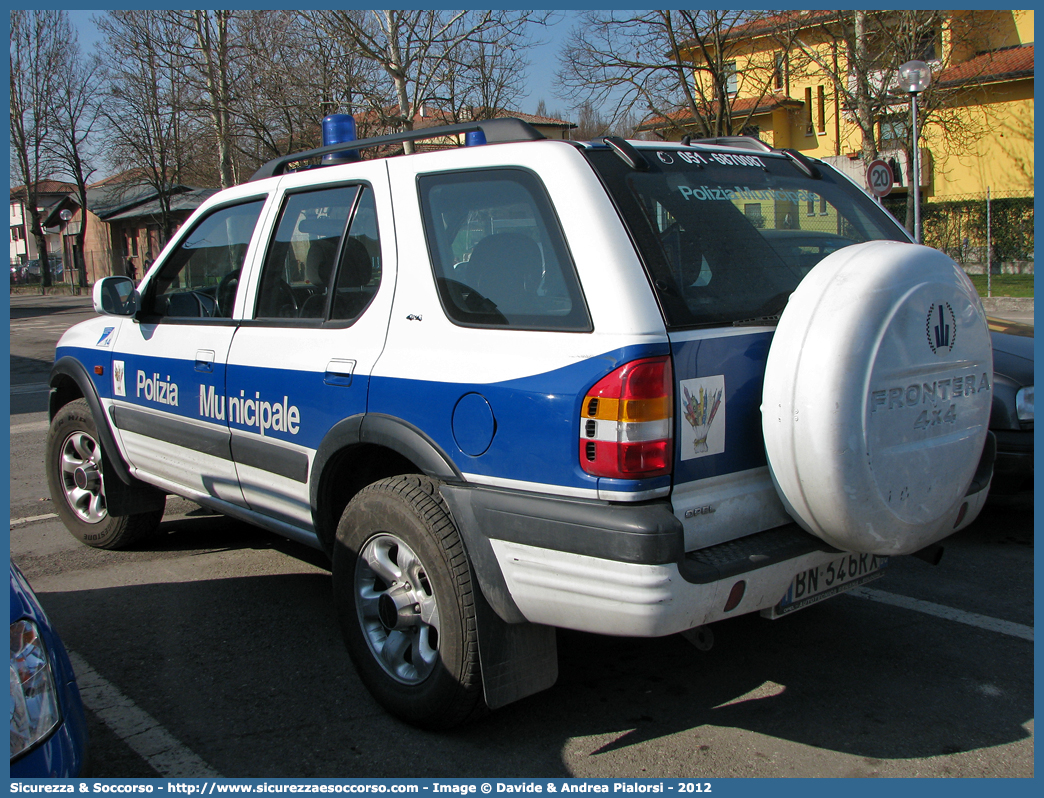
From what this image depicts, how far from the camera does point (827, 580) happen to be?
9.64 feet

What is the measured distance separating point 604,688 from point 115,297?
3080 mm

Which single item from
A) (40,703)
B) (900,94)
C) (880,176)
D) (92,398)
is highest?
(900,94)

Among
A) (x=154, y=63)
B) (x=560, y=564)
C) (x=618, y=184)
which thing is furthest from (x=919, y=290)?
(x=154, y=63)

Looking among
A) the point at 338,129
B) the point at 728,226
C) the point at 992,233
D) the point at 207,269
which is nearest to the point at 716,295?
the point at 728,226

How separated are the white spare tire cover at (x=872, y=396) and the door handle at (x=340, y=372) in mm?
1447

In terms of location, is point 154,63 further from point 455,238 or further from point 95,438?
point 455,238

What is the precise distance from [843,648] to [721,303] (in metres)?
Result: 1.70

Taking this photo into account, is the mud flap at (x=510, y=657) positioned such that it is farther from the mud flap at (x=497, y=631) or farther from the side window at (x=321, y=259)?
the side window at (x=321, y=259)

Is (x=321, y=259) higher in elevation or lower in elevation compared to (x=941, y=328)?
higher

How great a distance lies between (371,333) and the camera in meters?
3.22

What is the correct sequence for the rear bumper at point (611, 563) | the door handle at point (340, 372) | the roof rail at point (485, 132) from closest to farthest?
the rear bumper at point (611, 563)
the roof rail at point (485, 132)
the door handle at point (340, 372)

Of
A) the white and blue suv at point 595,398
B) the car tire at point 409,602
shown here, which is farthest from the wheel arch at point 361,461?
the car tire at point 409,602

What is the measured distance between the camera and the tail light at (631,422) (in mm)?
2488

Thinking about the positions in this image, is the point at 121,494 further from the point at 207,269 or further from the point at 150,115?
the point at 150,115
